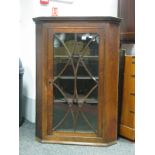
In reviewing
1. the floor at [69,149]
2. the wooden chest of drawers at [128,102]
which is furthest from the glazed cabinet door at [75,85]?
the wooden chest of drawers at [128,102]

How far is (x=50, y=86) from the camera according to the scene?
263 cm

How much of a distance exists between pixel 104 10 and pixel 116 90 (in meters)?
1.16

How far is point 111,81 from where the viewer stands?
259 cm

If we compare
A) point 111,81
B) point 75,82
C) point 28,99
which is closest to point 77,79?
point 75,82

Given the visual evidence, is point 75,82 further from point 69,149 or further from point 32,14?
point 32,14

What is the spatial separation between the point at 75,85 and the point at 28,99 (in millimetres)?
1010

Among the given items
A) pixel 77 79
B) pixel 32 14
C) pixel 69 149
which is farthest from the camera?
pixel 32 14

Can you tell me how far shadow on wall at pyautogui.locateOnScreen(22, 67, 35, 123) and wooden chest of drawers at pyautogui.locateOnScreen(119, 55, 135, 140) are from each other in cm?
117

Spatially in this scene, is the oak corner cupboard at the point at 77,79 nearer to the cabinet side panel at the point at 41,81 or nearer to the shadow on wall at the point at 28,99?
the cabinet side panel at the point at 41,81

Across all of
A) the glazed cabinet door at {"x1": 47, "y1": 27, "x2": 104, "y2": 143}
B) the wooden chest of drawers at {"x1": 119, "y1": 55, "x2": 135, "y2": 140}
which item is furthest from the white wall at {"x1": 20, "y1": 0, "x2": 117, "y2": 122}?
the wooden chest of drawers at {"x1": 119, "y1": 55, "x2": 135, "y2": 140}

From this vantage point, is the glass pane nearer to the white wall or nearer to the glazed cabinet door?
the glazed cabinet door

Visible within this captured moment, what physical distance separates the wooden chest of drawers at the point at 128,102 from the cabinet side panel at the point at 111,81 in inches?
7.3
